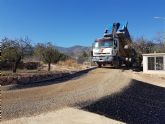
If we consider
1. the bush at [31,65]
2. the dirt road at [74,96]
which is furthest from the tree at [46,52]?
the dirt road at [74,96]

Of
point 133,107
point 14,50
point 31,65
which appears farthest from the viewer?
point 31,65

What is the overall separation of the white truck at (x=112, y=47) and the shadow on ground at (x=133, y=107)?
446 inches

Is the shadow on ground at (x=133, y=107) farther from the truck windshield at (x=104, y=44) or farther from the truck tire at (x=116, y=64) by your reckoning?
the truck tire at (x=116, y=64)

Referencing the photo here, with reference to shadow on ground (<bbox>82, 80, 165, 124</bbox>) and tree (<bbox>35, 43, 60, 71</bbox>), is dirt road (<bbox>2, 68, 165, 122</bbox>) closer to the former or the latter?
shadow on ground (<bbox>82, 80, 165, 124</bbox>)

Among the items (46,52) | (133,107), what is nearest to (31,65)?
(46,52)

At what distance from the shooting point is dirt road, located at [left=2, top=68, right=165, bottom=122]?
44.5 feet

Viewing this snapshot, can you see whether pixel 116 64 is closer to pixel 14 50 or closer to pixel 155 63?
pixel 155 63

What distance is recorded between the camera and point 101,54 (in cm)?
3416

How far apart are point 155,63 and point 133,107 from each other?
1974 centimetres

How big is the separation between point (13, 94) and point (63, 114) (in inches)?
167

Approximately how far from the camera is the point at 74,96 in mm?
16703

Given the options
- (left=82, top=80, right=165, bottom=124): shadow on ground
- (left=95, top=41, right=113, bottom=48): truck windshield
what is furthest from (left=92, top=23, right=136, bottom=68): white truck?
(left=82, top=80, right=165, bottom=124): shadow on ground

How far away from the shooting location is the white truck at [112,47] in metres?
33.3

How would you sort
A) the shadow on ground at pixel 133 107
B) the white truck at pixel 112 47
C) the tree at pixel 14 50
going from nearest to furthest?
the shadow on ground at pixel 133 107
the white truck at pixel 112 47
the tree at pixel 14 50
